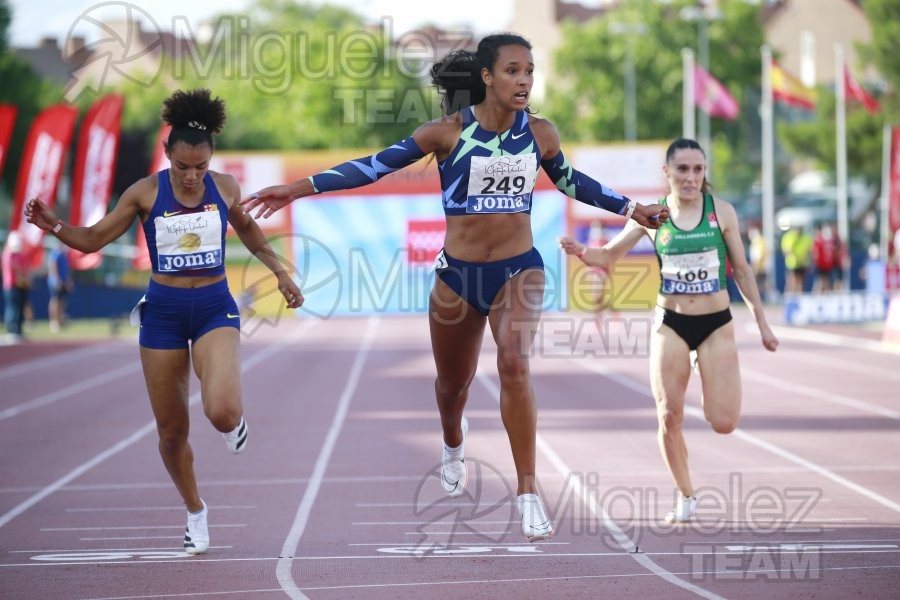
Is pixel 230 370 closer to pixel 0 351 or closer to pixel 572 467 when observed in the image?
pixel 572 467

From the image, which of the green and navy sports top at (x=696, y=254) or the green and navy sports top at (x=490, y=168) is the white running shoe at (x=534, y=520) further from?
the green and navy sports top at (x=696, y=254)

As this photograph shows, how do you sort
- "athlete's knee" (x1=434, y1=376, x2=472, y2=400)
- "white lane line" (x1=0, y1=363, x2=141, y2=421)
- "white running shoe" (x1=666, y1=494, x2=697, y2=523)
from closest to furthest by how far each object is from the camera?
"athlete's knee" (x1=434, y1=376, x2=472, y2=400) → "white running shoe" (x1=666, y1=494, x2=697, y2=523) → "white lane line" (x1=0, y1=363, x2=141, y2=421)

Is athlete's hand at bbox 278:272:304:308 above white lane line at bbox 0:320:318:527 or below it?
above

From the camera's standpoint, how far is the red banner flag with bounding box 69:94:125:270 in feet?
101

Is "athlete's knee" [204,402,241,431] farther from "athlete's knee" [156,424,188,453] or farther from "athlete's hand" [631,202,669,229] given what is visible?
"athlete's hand" [631,202,669,229]

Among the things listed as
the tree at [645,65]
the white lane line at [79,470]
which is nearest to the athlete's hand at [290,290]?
the white lane line at [79,470]

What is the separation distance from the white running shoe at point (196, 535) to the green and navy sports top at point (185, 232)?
1351mm

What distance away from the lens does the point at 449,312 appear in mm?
7398

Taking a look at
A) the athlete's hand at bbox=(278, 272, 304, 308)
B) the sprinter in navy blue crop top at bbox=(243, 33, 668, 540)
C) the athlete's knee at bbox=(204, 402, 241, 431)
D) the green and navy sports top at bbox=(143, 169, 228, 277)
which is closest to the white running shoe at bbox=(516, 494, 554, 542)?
the sprinter in navy blue crop top at bbox=(243, 33, 668, 540)

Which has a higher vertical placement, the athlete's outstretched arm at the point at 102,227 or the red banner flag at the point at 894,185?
the red banner flag at the point at 894,185

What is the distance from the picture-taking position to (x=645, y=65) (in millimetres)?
75312

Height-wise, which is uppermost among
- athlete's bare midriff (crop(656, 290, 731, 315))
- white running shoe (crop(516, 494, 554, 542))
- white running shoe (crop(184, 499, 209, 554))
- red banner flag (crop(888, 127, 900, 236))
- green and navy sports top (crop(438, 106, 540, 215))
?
red banner flag (crop(888, 127, 900, 236))

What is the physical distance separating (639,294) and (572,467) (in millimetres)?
28539

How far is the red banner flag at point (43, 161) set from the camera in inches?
1174
